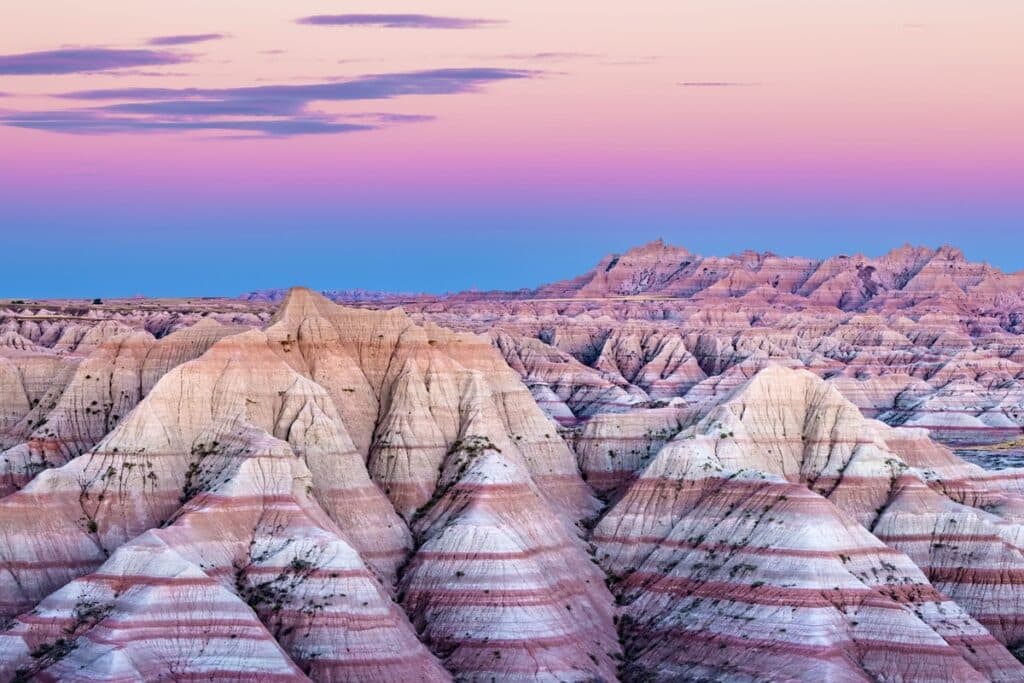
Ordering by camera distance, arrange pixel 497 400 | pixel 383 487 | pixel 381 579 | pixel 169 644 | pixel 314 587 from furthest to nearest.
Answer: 1. pixel 497 400
2. pixel 383 487
3. pixel 381 579
4. pixel 314 587
5. pixel 169 644

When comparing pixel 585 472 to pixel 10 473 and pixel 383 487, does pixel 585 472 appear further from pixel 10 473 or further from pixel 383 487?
pixel 10 473

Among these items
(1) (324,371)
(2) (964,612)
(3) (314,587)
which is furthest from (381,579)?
(2) (964,612)

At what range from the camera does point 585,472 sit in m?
128

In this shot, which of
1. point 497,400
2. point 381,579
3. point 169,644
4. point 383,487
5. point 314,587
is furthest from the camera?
point 497,400

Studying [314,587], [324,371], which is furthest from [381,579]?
[324,371]

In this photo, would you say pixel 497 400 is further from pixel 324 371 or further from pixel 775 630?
pixel 775 630

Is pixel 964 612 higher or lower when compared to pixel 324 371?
lower

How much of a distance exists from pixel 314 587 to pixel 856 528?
96.2ft

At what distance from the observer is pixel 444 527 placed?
110188 mm

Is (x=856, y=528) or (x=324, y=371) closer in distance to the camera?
(x=856, y=528)

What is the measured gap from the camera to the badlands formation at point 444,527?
316ft

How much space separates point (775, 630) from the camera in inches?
4097

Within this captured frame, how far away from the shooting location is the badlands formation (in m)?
96.3

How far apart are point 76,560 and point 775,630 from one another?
32.0 m
